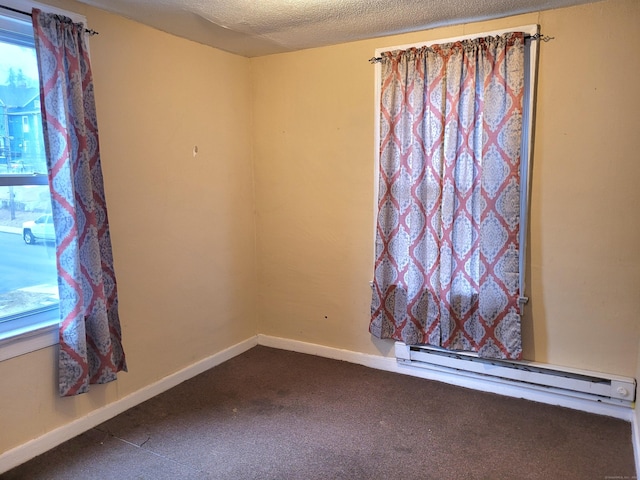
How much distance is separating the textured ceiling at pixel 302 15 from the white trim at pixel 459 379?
2.14 meters

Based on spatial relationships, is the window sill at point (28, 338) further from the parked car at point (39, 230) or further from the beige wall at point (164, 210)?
the parked car at point (39, 230)

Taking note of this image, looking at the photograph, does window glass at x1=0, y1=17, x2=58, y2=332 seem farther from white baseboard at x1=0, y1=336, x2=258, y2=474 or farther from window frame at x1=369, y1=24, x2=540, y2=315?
window frame at x1=369, y1=24, x2=540, y2=315

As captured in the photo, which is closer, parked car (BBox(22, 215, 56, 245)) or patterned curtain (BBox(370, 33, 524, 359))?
parked car (BBox(22, 215, 56, 245))

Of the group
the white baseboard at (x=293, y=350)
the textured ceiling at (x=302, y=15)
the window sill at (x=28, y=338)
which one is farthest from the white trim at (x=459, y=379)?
the textured ceiling at (x=302, y=15)

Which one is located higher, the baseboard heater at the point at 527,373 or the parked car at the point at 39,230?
the parked car at the point at 39,230

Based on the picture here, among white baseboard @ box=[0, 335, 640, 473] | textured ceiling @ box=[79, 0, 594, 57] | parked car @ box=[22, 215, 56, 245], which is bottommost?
white baseboard @ box=[0, 335, 640, 473]

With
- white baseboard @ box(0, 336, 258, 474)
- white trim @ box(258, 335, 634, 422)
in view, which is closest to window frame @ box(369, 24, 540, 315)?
white trim @ box(258, 335, 634, 422)

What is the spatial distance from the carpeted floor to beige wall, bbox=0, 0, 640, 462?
274 mm

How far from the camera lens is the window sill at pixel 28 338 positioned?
2.11 meters

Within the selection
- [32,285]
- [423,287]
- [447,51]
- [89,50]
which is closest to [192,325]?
[32,285]

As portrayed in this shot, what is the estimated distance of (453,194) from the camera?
271cm

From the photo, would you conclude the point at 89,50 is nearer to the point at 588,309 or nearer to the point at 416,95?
the point at 416,95

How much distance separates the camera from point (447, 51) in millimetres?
2670

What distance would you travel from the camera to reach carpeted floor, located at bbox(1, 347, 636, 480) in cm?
210
